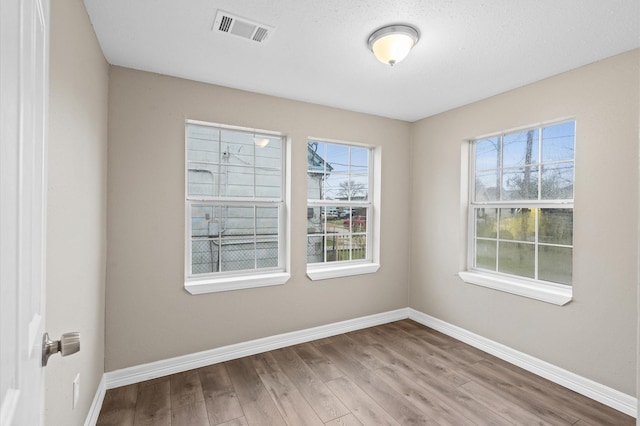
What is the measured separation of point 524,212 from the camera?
292cm

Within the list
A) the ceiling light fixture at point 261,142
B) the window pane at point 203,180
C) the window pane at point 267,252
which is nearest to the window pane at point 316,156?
the ceiling light fixture at point 261,142

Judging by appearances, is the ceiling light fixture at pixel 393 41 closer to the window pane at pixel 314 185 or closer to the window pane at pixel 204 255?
the window pane at pixel 314 185

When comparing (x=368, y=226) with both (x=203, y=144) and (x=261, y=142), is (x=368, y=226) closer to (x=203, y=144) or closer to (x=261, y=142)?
(x=261, y=142)

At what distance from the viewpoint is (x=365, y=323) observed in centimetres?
364

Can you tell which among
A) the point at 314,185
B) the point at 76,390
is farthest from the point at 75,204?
the point at 314,185

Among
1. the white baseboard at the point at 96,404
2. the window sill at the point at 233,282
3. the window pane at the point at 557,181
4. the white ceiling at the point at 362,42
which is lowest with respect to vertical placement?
the white baseboard at the point at 96,404

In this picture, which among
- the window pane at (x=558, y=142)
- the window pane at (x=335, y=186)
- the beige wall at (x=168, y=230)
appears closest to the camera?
the beige wall at (x=168, y=230)

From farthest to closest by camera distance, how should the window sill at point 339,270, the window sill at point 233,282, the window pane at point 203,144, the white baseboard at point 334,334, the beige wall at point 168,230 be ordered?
the window sill at point 339,270 < the window pane at point 203,144 < the window sill at point 233,282 < the beige wall at point 168,230 < the white baseboard at point 334,334

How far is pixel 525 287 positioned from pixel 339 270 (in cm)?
174

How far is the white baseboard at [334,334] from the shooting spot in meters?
2.23

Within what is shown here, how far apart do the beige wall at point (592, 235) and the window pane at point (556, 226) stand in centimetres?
17

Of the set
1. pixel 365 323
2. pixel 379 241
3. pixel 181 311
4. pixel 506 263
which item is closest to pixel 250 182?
pixel 181 311

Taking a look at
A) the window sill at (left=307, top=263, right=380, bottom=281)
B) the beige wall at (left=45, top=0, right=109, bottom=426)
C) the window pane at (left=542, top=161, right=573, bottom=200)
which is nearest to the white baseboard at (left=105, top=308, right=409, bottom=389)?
the beige wall at (left=45, top=0, right=109, bottom=426)

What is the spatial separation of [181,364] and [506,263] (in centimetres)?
314
